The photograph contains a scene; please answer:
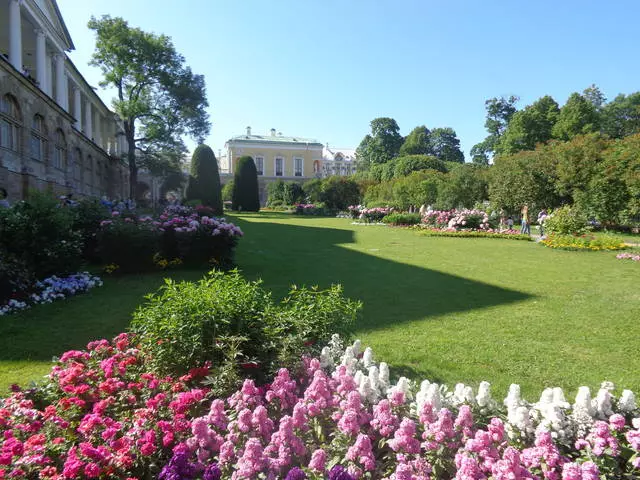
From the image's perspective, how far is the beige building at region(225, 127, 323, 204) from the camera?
217ft

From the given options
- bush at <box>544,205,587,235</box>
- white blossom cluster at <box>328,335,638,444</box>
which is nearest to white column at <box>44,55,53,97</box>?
bush at <box>544,205,587,235</box>

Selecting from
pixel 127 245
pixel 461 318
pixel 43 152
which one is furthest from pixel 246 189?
pixel 461 318

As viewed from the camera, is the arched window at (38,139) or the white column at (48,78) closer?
the arched window at (38,139)

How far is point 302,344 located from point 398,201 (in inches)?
1139

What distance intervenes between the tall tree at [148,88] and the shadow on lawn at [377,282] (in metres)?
22.6

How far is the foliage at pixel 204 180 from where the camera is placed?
99.8ft

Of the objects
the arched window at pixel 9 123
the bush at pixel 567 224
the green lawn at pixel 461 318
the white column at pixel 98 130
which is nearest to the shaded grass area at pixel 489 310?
the green lawn at pixel 461 318

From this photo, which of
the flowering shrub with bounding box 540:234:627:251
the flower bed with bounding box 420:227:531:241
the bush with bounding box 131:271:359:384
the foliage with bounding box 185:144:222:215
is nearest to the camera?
the bush with bounding box 131:271:359:384

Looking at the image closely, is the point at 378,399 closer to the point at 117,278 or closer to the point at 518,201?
the point at 117,278

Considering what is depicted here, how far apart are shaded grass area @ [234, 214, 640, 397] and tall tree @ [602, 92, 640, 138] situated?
4296cm

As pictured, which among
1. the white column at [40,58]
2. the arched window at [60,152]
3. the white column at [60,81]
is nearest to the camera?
the white column at [40,58]

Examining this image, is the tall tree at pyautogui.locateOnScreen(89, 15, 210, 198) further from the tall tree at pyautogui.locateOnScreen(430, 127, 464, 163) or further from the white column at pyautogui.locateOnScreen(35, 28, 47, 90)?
the tall tree at pyautogui.locateOnScreen(430, 127, 464, 163)

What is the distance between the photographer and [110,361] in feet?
10.1

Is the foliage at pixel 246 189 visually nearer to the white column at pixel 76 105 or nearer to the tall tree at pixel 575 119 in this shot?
the white column at pixel 76 105
